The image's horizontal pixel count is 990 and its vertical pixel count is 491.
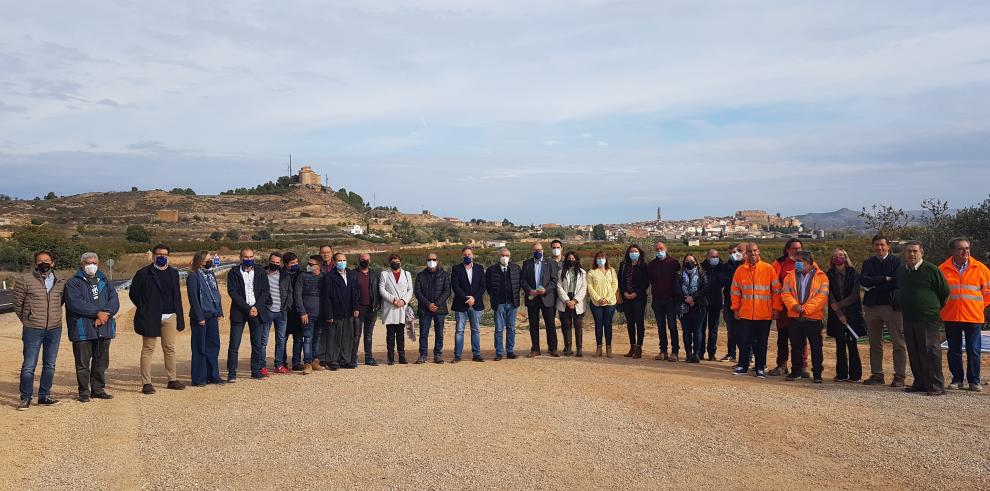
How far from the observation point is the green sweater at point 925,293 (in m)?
8.91

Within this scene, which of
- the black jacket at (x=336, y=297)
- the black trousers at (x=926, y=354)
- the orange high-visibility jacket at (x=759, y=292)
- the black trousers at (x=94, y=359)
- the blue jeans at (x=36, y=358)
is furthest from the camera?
the black jacket at (x=336, y=297)

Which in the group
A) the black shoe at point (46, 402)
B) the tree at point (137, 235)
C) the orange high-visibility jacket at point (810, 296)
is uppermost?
the tree at point (137, 235)

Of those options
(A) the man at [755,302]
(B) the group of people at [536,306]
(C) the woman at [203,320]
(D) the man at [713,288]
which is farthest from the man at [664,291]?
(C) the woman at [203,320]

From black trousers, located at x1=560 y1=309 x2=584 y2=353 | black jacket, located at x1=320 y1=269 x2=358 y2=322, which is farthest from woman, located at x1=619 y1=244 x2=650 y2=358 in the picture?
black jacket, located at x1=320 y1=269 x2=358 y2=322

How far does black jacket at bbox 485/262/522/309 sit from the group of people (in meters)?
0.02

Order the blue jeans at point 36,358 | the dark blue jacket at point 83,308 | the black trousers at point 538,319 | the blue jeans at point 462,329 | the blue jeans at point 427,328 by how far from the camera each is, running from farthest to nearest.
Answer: the black trousers at point 538,319, the blue jeans at point 462,329, the blue jeans at point 427,328, the dark blue jacket at point 83,308, the blue jeans at point 36,358

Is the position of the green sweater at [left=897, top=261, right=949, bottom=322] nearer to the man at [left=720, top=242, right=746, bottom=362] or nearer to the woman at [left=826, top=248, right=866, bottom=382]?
the woman at [left=826, top=248, right=866, bottom=382]

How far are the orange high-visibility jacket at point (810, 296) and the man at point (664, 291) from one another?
2.11 metres

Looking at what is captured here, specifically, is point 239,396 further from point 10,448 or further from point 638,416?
point 638,416

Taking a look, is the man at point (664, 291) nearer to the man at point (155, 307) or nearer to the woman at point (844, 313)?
the woman at point (844, 313)

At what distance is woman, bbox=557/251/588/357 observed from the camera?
40.8 ft

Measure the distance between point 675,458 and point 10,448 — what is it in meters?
6.28

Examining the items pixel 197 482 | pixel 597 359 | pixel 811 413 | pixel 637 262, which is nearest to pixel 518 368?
pixel 597 359

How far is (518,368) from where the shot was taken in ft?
37.1
